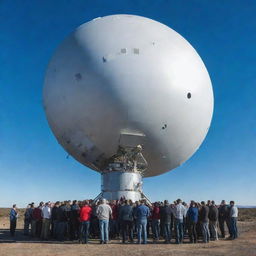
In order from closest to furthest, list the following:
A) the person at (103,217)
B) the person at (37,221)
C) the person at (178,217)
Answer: the person at (103,217)
the person at (178,217)
the person at (37,221)

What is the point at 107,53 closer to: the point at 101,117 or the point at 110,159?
the point at 101,117

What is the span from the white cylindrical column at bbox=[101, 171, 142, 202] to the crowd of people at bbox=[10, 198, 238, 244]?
1408mm

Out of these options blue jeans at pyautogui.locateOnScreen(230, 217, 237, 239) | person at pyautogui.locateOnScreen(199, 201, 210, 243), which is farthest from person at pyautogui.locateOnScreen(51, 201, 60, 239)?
blue jeans at pyautogui.locateOnScreen(230, 217, 237, 239)

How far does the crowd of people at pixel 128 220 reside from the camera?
40.6 ft

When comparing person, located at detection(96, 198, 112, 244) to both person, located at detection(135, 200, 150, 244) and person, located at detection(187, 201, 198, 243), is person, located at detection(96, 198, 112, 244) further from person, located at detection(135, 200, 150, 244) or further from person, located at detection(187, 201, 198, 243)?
person, located at detection(187, 201, 198, 243)

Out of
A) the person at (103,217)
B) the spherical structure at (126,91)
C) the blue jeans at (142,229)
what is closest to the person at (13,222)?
the spherical structure at (126,91)

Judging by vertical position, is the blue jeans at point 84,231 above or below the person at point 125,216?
below

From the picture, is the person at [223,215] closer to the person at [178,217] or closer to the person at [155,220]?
the person at [178,217]

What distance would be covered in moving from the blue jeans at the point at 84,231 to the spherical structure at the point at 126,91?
389 cm

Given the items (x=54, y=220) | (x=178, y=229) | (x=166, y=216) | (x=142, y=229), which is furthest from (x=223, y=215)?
(x=54, y=220)

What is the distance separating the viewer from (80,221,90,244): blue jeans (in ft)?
40.2

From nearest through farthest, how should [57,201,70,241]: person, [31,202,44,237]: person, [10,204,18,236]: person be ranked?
[57,201,70,241]: person
[31,202,44,237]: person
[10,204,18,236]: person

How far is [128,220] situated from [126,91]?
4.90 m

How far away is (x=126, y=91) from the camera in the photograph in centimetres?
1419
